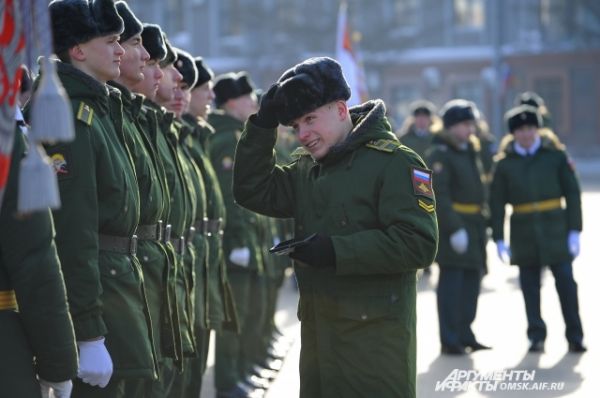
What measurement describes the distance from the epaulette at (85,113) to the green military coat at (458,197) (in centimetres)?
569

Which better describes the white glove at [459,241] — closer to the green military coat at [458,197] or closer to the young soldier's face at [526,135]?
the green military coat at [458,197]

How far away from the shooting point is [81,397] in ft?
16.4

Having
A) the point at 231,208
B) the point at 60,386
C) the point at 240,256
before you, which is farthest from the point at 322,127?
the point at 231,208

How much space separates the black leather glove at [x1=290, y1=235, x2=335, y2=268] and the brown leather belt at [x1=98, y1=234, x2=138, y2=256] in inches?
30.4

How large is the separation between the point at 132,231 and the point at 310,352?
845mm

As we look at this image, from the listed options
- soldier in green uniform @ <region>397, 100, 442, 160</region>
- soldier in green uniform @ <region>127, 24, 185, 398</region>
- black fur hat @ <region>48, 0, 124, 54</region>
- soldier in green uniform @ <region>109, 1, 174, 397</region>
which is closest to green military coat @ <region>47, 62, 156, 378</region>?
black fur hat @ <region>48, 0, 124, 54</region>

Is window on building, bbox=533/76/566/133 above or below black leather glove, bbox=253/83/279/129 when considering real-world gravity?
below

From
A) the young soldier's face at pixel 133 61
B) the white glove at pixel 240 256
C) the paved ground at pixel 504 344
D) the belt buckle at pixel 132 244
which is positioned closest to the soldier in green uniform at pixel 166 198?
the young soldier's face at pixel 133 61

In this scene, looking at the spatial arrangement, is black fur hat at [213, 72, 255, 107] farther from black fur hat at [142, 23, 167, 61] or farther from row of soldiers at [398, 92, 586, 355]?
black fur hat at [142, 23, 167, 61]

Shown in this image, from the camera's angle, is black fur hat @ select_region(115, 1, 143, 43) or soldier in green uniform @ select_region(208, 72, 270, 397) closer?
black fur hat @ select_region(115, 1, 143, 43)

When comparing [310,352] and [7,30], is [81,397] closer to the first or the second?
[310,352]

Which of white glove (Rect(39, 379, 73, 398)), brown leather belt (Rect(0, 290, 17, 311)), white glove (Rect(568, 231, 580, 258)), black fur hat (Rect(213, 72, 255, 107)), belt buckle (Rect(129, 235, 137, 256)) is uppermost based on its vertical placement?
brown leather belt (Rect(0, 290, 17, 311))

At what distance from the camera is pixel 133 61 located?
5.78 m

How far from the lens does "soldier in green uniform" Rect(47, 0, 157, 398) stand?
4863 millimetres
